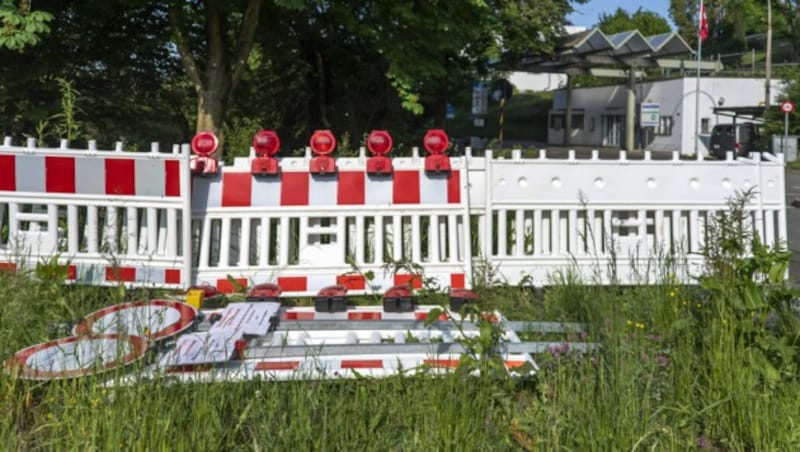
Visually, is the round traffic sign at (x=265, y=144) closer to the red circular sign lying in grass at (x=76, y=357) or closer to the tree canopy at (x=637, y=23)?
the red circular sign lying in grass at (x=76, y=357)

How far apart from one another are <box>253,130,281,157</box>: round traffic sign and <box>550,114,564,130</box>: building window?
66315 millimetres

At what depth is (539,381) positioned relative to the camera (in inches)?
141

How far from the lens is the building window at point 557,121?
70.8 m

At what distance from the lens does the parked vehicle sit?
136 feet

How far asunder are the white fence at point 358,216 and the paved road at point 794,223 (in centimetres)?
114

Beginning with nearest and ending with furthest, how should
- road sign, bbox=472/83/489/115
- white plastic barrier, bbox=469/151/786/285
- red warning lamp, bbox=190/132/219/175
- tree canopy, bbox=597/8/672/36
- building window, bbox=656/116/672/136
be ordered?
red warning lamp, bbox=190/132/219/175 → white plastic barrier, bbox=469/151/786/285 → road sign, bbox=472/83/489/115 → building window, bbox=656/116/672/136 → tree canopy, bbox=597/8/672/36

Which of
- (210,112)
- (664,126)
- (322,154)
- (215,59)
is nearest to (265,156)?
Answer: (322,154)

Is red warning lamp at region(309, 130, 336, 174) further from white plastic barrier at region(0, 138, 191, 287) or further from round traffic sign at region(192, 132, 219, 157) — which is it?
white plastic barrier at region(0, 138, 191, 287)

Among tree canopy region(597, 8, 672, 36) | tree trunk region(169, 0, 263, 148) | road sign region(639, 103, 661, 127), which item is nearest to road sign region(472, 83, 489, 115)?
tree trunk region(169, 0, 263, 148)

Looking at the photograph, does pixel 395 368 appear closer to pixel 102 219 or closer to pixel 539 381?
pixel 539 381

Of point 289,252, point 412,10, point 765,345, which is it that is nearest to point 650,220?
point 289,252

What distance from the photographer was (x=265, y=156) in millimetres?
6141

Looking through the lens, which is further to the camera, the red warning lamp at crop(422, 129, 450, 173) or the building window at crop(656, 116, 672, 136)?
the building window at crop(656, 116, 672, 136)

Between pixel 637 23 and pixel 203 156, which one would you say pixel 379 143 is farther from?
pixel 637 23
